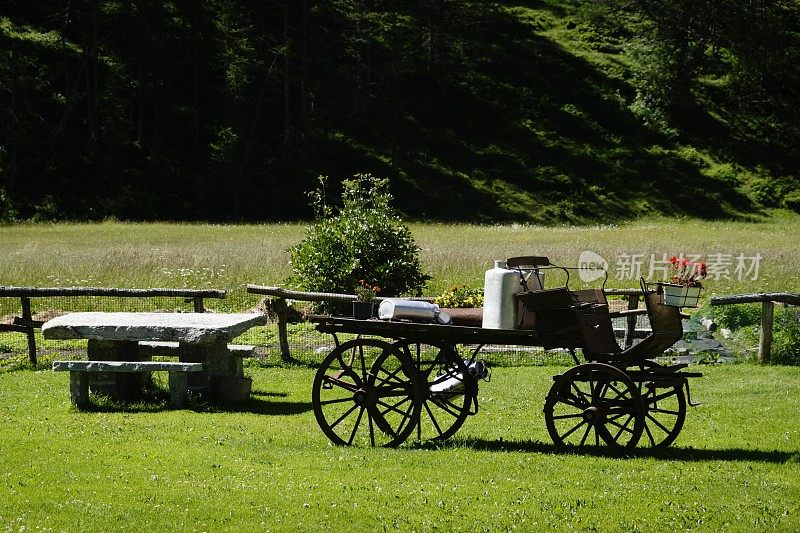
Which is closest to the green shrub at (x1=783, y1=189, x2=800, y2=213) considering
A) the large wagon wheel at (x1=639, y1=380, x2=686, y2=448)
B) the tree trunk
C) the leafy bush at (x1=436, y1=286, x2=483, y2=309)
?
the tree trunk

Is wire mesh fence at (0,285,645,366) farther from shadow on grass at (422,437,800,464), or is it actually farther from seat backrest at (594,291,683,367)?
seat backrest at (594,291,683,367)

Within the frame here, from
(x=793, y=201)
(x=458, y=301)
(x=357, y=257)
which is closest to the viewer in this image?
(x=458, y=301)

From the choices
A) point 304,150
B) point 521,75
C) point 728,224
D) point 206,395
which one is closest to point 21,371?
point 206,395

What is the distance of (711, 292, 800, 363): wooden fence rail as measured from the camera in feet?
54.7

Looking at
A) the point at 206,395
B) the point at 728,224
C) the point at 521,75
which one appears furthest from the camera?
the point at 521,75

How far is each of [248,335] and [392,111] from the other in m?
50.6

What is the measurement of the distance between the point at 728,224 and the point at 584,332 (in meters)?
43.5

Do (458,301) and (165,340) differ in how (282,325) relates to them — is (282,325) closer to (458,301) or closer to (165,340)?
(458,301)

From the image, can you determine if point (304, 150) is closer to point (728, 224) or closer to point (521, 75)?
point (521, 75)

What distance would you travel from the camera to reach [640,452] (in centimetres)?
1029

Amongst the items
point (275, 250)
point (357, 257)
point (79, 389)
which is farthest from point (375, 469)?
point (275, 250)

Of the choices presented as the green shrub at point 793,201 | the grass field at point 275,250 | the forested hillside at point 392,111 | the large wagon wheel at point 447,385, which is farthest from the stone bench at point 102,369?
the green shrub at point 793,201

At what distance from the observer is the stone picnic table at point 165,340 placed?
13.1 meters

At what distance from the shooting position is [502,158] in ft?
207
